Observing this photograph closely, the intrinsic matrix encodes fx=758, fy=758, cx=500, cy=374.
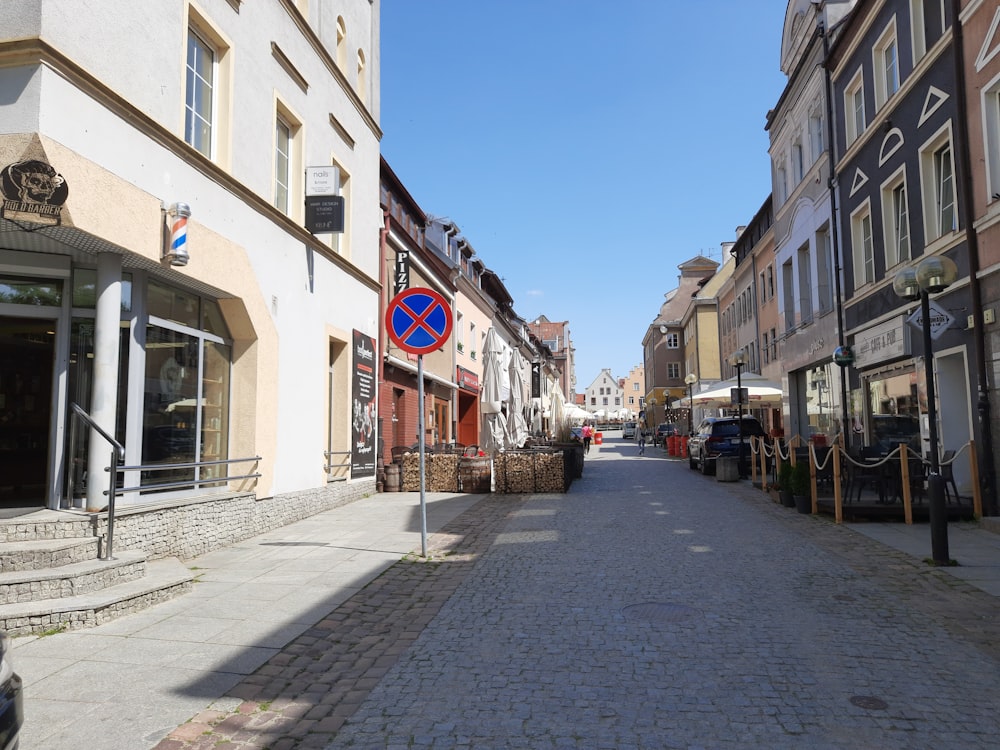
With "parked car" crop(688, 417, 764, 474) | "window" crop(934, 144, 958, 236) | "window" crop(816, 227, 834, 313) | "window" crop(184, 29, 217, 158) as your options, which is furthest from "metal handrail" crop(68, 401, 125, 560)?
"window" crop(816, 227, 834, 313)

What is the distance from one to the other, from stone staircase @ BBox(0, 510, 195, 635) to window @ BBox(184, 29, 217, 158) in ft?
14.6

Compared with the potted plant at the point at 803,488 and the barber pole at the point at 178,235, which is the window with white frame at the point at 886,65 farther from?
the barber pole at the point at 178,235

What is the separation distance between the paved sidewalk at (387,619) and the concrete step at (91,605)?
15cm

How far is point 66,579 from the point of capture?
573 centimetres

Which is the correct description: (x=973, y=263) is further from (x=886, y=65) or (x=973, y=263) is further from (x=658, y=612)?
(x=658, y=612)

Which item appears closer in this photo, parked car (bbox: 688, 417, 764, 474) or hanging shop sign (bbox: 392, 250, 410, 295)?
hanging shop sign (bbox: 392, 250, 410, 295)

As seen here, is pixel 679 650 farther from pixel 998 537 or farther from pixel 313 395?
pixel 313 395

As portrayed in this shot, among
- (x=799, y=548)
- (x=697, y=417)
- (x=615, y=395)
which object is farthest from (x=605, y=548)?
(x=615, y=395)

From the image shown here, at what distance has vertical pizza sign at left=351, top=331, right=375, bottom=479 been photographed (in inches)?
555

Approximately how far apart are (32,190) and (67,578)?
311 cm

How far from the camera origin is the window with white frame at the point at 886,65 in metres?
14.3

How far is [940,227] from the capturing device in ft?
40.4

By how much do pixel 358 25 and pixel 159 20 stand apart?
8.13m

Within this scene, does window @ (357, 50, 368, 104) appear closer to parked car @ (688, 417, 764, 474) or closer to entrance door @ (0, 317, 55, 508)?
entrance door @ (0, 317, 55, 508)
